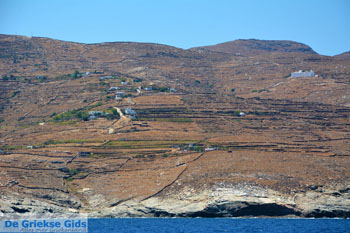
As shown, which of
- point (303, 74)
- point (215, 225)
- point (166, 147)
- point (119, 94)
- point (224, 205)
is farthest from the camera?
point (303, 74)

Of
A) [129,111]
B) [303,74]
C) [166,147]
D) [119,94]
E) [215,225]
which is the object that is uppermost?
[303,74]

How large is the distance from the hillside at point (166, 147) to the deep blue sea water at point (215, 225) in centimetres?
336

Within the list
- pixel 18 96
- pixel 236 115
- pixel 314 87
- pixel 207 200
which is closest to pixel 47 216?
pixel 207 200

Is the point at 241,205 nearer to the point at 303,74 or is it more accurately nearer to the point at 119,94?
the point at 119,94

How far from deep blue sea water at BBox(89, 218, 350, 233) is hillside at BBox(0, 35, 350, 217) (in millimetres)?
3359

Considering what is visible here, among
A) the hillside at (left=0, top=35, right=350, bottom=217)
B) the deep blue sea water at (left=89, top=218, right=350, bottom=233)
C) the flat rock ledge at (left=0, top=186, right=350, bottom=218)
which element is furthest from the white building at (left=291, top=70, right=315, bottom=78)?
the deep blue sea water at (left=89, top=218, right=350, bottom=233)

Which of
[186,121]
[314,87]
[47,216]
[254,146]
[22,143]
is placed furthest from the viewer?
[314,87]

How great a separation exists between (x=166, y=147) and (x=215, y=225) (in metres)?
34.4

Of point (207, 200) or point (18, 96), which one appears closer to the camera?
point (207, 200)

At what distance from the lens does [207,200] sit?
8350 centimetres

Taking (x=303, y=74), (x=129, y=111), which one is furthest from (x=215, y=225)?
(x=303, y=74)

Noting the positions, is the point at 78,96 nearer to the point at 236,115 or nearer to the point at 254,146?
the point at 236,115

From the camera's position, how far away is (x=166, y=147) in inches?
4149

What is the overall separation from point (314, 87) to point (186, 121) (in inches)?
2382
